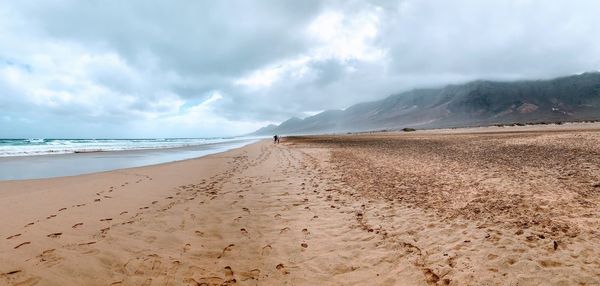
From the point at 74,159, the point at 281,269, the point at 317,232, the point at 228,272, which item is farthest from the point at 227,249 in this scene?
the point at 74,159

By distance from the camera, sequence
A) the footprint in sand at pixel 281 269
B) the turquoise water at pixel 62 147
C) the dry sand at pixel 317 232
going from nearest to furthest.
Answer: the dry sand at pixel 317 232 → the footprint in sand at pixel 281 269 → the turquoise water at pixel 62 147

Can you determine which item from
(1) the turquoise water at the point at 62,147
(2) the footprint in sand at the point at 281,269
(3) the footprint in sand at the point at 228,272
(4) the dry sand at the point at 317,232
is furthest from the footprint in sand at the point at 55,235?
(1) the turquoise water at the point at 62,147

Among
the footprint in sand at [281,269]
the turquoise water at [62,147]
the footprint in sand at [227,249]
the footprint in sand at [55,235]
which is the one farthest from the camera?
the turquoise water at [62,147]

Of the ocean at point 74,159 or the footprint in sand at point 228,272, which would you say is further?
the ocean at point 74,159

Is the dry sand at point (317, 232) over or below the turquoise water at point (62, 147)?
below

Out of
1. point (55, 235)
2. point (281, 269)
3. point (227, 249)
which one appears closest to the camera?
point (281, 269)

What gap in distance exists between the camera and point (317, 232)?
7.38 m

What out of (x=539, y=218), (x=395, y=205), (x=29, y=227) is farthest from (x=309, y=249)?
(x=29, y=227)

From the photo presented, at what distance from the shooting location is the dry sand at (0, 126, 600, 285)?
507cm

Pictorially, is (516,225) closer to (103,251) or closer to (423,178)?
(423,178)

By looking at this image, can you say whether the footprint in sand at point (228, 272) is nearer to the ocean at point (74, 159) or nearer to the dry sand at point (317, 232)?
the dry sand at point (317, 232)

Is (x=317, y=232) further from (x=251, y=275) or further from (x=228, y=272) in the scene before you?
(x=228, y=272)

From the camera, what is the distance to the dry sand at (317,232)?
507cm

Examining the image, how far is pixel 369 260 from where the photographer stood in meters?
5.71
